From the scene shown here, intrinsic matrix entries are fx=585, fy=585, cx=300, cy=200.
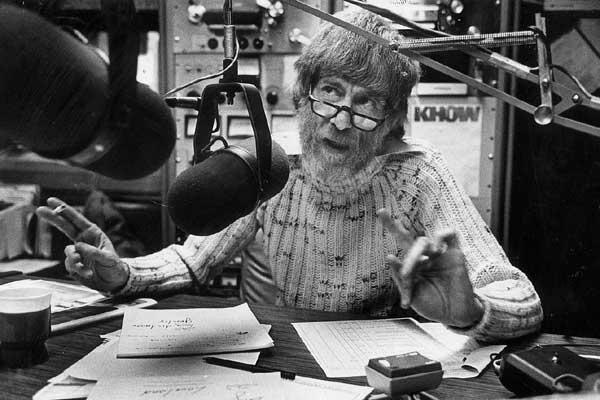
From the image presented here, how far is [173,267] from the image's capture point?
138cm

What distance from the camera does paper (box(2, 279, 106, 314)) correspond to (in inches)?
49.0

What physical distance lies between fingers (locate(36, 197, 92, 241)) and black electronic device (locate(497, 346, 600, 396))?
0.85 metres

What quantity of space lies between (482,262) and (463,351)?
0.26m

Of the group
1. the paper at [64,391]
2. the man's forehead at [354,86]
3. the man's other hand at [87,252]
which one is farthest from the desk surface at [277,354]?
the man's forehead at [354,86]

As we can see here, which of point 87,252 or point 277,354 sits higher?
point 87,252

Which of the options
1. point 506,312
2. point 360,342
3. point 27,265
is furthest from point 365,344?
point 27,265

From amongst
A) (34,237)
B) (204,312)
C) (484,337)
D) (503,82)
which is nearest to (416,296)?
(484,337)

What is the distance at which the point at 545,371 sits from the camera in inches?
29.1

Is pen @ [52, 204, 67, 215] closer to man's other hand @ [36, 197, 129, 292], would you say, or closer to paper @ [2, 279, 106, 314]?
man's other hand @ [36, 197, 129, 292]

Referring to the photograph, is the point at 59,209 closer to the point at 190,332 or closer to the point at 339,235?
the point at 190,332

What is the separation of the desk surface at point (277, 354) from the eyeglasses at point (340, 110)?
44 centimetres

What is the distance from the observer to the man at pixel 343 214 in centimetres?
125

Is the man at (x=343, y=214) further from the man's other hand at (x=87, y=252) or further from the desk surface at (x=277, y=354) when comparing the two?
the desk surface at (x=277, y=354)

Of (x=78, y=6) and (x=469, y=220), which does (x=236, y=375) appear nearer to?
(x=78, y=6)
